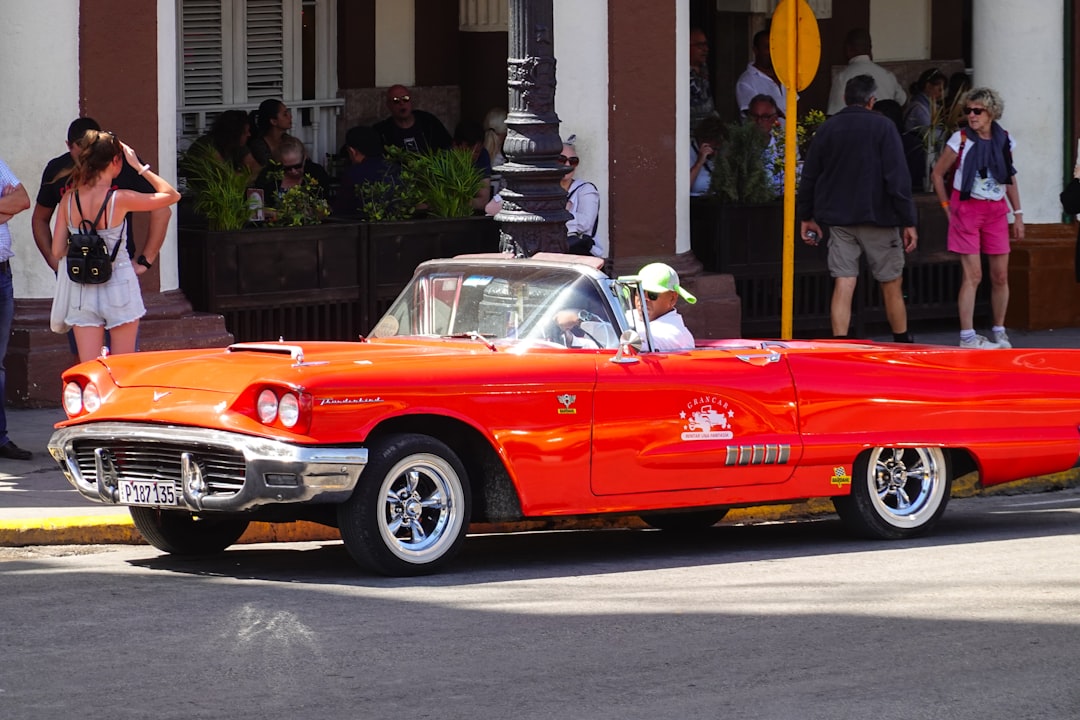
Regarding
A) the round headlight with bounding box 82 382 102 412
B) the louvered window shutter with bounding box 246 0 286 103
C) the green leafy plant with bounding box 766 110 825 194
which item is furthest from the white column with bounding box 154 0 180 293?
the green leafy plant with bounding box 766 110 825 194

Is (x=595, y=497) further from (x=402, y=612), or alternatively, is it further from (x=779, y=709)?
(x=779, y=709)

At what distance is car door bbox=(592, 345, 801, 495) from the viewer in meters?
8.40

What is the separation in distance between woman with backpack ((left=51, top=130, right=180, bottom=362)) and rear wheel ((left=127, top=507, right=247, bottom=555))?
1869mm

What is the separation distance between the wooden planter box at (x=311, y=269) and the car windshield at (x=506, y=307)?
4276mm

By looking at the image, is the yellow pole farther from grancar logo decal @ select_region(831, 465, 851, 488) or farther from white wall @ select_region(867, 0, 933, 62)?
white wall @ select_region(867, 0, 933, 62)

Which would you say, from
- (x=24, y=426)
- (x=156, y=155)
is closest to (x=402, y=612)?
(x=24, y=426)

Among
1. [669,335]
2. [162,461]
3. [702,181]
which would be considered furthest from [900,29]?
[162,461]

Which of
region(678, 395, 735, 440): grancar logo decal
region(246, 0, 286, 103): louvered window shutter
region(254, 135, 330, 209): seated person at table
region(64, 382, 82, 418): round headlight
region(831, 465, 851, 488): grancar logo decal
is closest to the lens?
region(64, 382, 82, 418): round headlight

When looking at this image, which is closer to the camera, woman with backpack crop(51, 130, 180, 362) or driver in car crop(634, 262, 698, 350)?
driver in car crop(634, 262, 698, 350)

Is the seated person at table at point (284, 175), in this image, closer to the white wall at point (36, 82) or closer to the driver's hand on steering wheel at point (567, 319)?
the white wall at point (36, 82)

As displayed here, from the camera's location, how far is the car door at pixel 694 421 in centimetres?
840

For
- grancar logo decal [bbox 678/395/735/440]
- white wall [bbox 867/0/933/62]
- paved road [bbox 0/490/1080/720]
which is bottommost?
paved road [bbox 0/490/1080/720]

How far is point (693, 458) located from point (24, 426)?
4.78m

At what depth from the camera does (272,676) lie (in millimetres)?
6418
